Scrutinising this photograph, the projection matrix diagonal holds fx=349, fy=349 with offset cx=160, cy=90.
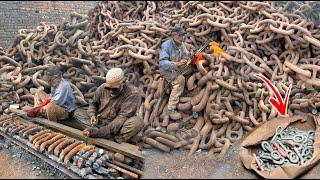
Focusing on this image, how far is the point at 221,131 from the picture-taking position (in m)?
5.12

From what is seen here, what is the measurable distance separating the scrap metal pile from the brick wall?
863 millimetres

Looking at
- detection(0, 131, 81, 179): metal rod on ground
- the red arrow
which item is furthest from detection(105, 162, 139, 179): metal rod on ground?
the red arrow

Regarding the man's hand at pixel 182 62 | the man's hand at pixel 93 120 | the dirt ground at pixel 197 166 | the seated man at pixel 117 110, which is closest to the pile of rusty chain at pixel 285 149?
the dirt ground at pixel 197 166

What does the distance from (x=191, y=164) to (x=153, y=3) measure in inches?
198

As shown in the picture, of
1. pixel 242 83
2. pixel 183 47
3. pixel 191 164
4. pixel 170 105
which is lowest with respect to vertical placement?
pixel 191 164

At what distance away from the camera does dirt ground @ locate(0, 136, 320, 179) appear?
13.7ft

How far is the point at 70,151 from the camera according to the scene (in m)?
4.20

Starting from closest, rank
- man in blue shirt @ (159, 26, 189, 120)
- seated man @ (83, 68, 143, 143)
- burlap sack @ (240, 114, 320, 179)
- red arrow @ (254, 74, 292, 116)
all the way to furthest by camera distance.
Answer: burlap sack @ (240, 114, 320, 179)
seated man @ (83, 68, 143, 143)
red arrow @ (254, 74, 292, 116)
man in blue shirt @ (159, 26, 189, 120)

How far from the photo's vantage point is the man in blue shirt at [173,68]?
18.4ft

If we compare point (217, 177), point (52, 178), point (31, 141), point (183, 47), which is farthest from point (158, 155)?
point (183, 47)

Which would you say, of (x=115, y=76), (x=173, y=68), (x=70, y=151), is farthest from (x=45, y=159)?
(x=173, y=68)

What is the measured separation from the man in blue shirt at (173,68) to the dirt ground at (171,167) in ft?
3.01

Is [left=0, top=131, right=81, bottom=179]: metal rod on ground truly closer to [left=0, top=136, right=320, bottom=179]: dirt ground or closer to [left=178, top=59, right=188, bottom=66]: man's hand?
[left=0, top=136, right=320, bottom=179]: dirt ground

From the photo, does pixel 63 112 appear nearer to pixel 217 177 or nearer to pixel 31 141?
pixel 31 141
